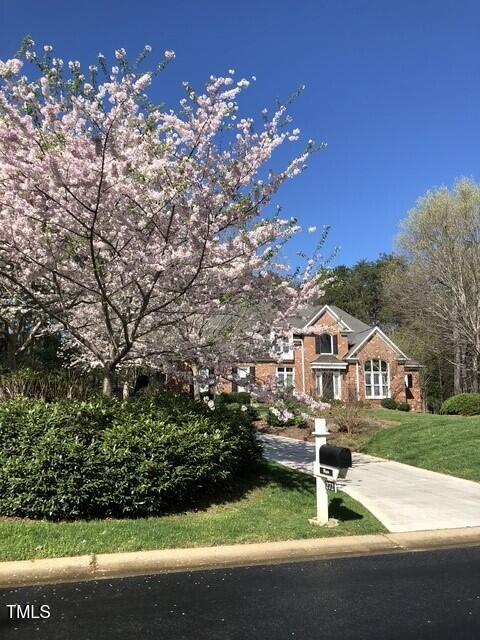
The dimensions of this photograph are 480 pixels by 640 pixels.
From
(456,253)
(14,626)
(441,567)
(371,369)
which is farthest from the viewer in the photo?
(371,369)

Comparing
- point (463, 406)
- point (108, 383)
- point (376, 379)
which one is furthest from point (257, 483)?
point (376, 379)

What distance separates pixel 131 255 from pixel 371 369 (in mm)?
32386

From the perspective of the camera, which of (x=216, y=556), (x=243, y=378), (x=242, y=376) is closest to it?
(x=216, y=556)

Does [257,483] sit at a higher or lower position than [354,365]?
lower

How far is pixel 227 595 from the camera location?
4848mm

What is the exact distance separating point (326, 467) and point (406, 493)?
9.46ft

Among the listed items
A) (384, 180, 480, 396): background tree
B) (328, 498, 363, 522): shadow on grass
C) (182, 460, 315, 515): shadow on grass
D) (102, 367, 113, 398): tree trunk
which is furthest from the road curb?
(384, 180, 480, 396): background tree

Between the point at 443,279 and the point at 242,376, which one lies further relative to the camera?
the point at 443,279

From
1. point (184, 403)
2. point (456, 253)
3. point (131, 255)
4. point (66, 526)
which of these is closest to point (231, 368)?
point (184, 403)

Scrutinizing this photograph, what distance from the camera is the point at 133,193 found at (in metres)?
6.58

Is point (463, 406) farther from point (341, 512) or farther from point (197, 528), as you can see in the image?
point (197, 528)

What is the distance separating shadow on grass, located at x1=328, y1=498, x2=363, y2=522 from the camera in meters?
7.33

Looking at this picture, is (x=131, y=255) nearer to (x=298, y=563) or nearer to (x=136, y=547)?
(x=136, y=547)

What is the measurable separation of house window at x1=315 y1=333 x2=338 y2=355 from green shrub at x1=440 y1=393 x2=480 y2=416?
44.7 ft
